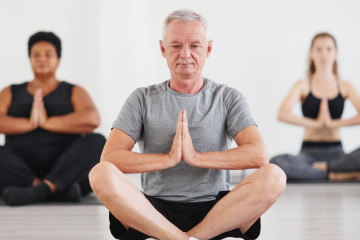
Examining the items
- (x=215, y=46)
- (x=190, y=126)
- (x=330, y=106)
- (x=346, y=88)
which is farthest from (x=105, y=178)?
(x=215, y=46)

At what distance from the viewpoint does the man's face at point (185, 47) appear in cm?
238

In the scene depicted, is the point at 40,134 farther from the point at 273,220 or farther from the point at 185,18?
the point at 185,18

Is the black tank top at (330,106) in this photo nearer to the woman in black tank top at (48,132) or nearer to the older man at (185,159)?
the woman in black tank top at (48,132)

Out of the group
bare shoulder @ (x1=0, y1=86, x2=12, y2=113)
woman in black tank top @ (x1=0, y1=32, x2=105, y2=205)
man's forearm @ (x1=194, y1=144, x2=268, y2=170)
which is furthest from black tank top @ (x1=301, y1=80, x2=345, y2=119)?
man's forearm @ (x1=194, y1=144, x2=268, y2=170)

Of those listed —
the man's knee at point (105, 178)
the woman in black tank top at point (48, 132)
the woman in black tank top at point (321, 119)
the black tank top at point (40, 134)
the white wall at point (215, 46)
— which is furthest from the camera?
the white wall at point (215, 46)

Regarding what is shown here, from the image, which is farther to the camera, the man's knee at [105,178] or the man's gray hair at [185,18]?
the man's gray hair at [185,18]

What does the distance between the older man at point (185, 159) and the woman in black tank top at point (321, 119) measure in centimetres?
267

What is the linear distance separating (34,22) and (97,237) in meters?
3.66

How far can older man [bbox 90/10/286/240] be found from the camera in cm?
230

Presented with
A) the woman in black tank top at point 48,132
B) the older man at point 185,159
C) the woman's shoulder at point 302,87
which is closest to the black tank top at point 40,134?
the woman in black tank top at point 48,132

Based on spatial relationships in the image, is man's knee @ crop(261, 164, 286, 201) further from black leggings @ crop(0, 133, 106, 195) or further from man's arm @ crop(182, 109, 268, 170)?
black leggings @ crop(0, 133, 106, 195)

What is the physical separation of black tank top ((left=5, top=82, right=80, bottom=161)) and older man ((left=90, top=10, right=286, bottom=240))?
5.81ft

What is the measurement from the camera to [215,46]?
19.9ft

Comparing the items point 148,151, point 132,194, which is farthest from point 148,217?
point 148,151
